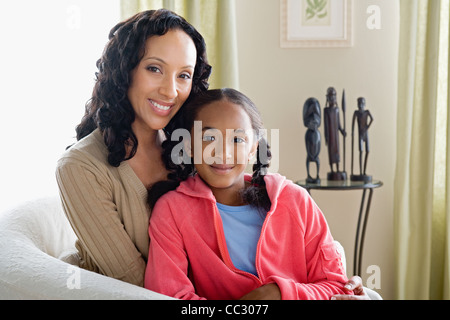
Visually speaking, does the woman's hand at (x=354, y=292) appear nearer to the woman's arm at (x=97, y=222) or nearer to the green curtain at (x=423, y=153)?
the woman's arm at (x=97, y=222)

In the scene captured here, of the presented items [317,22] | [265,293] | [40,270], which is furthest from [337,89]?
[40,270]

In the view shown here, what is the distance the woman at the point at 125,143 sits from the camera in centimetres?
133

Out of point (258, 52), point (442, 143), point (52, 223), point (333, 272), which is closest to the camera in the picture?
point (333, 272)

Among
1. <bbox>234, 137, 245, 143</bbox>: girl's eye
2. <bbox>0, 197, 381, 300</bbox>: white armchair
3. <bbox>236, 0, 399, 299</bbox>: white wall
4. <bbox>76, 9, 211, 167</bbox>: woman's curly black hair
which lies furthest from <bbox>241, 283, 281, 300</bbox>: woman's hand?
<bbox>236, 0, 399, 299</bbox>: white wall

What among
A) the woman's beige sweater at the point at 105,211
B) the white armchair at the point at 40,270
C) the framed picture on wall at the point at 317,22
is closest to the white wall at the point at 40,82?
the white armchair at the point at 40,270

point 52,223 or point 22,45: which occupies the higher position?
point 22,45

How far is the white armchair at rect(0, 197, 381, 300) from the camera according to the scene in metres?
1.12

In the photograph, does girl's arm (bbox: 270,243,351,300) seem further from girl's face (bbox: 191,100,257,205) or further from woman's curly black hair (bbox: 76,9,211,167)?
woman's curly black hair (bbox: 76,9,211,167)

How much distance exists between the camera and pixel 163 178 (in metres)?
1.53

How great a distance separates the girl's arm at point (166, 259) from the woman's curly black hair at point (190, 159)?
91 millimetres

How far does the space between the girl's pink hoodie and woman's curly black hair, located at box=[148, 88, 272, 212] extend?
5cm
